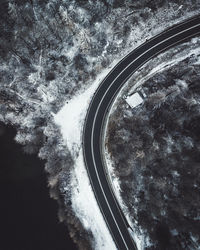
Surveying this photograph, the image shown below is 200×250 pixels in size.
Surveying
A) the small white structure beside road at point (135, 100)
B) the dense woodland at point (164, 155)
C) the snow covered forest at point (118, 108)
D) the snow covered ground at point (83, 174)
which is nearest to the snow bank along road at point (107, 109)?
the snow covered ground at point (83, 174)

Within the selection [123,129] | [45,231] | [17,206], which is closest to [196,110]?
[123,129]

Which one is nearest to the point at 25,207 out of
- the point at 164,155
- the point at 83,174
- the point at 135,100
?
the point at 83,174

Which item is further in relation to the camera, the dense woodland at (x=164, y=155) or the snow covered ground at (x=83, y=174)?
the snow covered ground at (x=83, y=174)

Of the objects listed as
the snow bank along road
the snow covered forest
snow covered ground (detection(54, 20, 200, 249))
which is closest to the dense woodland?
the snow covered forest

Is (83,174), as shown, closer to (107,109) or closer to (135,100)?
(107,109)

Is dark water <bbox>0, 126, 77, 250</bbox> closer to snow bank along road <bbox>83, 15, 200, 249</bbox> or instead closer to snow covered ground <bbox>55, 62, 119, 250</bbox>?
snow covered ground <bbox>55, 62, 119, 250</bbox>

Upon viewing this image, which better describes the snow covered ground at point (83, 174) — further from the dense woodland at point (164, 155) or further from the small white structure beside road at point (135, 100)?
the small white structure beside road at point (135, 100)

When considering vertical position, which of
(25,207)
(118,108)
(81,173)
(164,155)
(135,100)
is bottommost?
(164,155)
